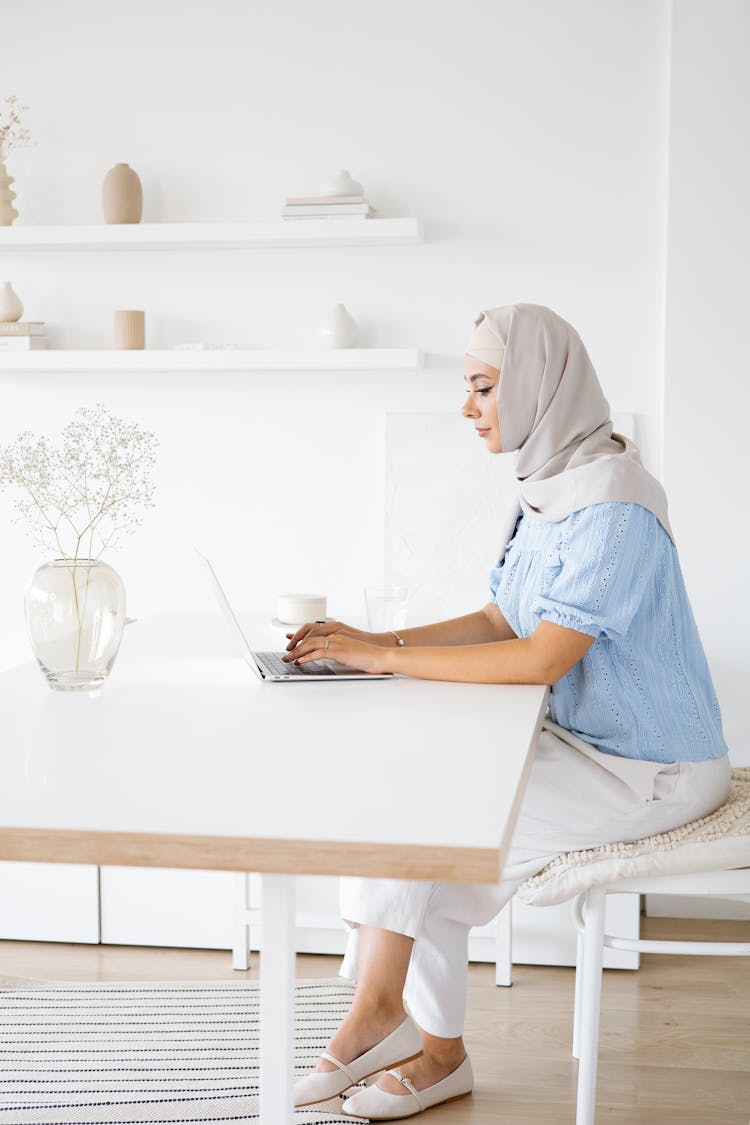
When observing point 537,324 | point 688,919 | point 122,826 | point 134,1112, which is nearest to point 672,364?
point 537,324

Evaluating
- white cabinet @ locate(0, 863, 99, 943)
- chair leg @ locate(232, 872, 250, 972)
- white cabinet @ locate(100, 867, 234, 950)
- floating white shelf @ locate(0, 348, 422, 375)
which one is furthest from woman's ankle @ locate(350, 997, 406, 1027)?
floating white shelf @ locate(0, 348, 422, 375)

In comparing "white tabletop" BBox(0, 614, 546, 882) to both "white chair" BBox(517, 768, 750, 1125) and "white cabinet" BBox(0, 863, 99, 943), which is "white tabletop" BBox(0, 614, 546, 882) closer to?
"white chair" BBox(517, 768, 750, 1125)

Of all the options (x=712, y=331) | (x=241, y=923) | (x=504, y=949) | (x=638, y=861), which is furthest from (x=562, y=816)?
(x=712, y=331)

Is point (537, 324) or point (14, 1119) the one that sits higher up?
point (537, 324)

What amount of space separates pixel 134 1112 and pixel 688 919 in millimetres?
1653

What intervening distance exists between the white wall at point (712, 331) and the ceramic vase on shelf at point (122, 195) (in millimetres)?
1389

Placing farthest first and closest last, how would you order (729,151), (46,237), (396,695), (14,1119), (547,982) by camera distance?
(46,237) < (729,151) < (547,982) < (14,1119) < (396,695)

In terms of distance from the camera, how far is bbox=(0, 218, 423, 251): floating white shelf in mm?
3115

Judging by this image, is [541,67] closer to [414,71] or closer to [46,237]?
[414,71]

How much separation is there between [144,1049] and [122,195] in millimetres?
2119

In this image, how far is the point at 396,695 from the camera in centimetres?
172

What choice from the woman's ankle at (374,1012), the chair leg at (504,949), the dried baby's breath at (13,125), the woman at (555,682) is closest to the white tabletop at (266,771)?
the woman at (555,682)

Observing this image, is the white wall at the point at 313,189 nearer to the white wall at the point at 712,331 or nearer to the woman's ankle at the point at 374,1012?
the white wall at the point at 712,331

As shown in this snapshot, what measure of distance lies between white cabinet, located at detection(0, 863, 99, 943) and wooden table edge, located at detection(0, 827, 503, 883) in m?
2.07
